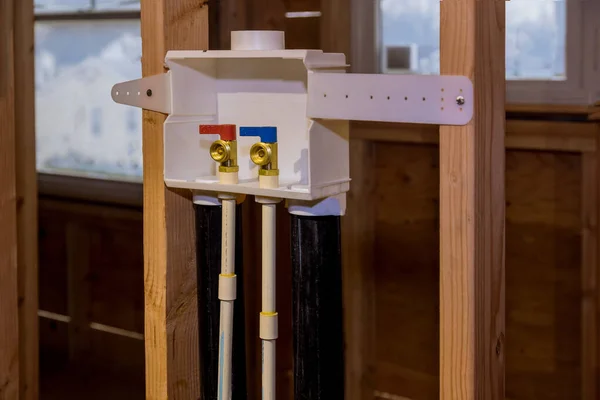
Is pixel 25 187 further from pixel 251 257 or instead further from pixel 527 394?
pixel 527 394

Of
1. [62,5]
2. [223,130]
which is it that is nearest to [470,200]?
[223,130]

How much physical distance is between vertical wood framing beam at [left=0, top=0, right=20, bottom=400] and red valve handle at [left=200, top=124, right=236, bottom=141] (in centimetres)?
77

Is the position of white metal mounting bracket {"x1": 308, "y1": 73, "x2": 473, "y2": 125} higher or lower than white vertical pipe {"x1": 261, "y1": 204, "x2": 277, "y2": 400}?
higher

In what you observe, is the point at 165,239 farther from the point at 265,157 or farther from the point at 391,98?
the point at 391,98

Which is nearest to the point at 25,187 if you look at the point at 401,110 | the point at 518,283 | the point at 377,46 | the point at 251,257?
the point at 251,257

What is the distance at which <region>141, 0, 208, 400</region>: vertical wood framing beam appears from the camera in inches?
46.4

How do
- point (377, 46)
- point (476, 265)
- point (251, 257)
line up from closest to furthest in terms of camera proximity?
1. point (476, 265)
2. point (377, 46)
3. point (251, 257)

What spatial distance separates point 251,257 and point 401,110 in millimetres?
1828

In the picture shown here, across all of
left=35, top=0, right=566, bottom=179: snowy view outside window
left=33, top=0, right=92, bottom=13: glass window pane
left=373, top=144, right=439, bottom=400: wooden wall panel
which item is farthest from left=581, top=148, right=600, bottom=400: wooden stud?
left=33, top=0, right=92, bottom=13: glass window pane

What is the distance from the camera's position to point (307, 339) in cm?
109

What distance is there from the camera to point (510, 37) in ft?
7.34

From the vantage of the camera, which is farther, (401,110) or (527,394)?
(527,394)

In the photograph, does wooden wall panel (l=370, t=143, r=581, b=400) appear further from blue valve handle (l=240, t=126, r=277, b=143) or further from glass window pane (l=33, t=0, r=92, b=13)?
glass window pane (l=33, t=0, r=92, b=13)

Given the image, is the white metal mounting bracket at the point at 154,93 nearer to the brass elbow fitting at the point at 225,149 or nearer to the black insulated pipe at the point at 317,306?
the brass elbow fitting at the point at 225,149
